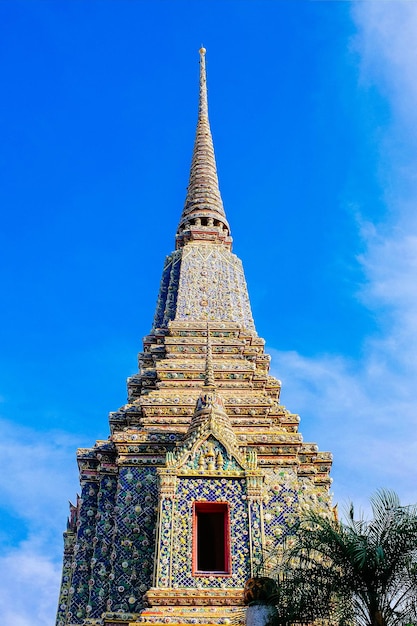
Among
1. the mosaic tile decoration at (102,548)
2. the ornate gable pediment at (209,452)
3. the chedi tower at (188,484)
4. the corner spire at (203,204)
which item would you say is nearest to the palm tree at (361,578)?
the chedi tower at (188,484)

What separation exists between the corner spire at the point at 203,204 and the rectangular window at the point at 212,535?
39.0 ft

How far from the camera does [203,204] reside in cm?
2761

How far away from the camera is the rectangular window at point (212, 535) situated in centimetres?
1369

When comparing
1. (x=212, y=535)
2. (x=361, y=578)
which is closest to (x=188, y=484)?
(x=212, y=535)

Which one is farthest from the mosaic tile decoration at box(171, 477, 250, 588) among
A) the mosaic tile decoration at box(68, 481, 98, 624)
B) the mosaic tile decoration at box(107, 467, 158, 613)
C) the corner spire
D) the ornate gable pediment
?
the corner spire

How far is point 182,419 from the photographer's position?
16.9 metres

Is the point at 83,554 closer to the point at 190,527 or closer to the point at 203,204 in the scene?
the point at 190,527

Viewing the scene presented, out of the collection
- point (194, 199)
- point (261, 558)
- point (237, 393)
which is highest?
point (194, 199)

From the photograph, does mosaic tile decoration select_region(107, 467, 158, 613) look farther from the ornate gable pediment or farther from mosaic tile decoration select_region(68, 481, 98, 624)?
the ornate gable pediment

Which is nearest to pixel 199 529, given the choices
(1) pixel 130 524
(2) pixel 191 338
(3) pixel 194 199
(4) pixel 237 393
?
(1) pixel 130 524

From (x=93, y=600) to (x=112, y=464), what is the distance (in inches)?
120

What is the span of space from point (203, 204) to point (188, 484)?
15359 mm

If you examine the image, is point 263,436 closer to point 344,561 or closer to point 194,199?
point 344,561

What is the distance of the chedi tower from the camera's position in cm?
1318
